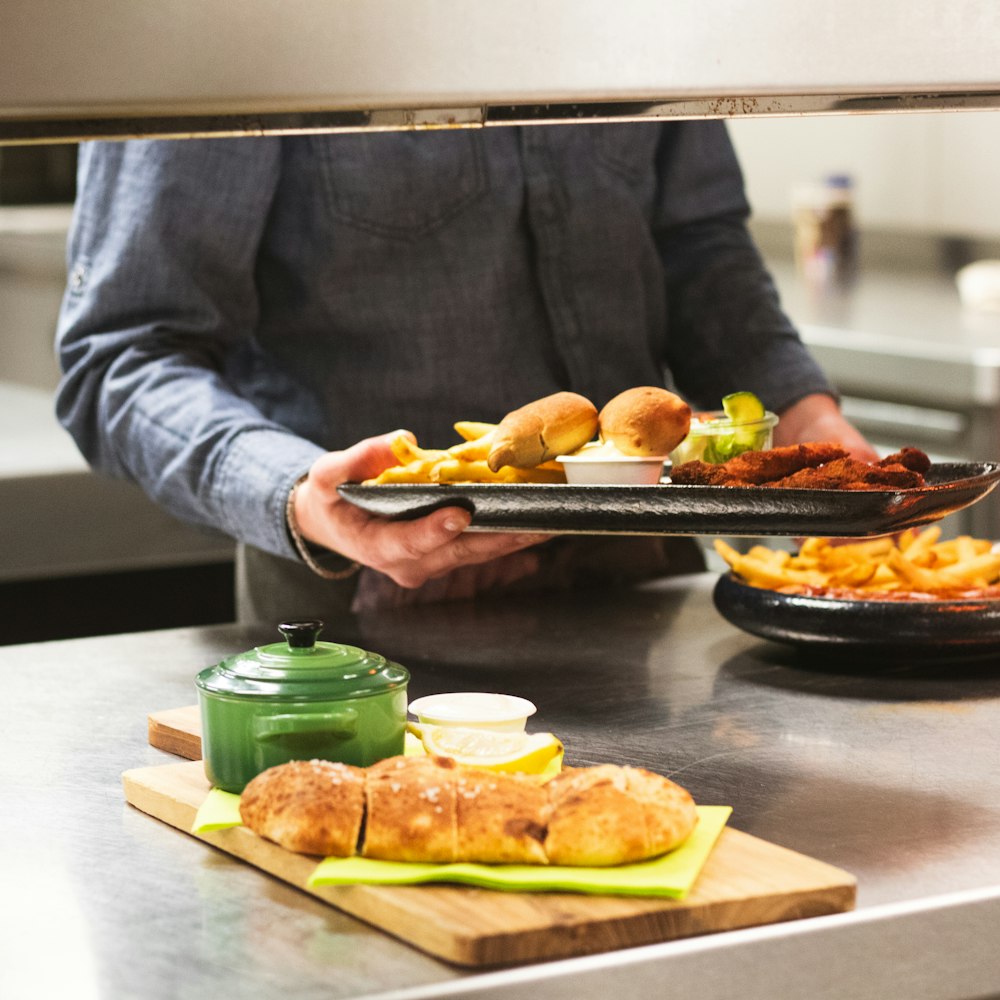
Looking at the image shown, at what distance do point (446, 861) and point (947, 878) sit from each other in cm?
29

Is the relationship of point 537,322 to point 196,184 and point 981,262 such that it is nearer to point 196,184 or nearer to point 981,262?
point 196,184

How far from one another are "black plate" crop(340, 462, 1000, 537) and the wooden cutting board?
0.30m

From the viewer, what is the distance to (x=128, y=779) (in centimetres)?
112

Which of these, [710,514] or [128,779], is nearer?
[128,779]

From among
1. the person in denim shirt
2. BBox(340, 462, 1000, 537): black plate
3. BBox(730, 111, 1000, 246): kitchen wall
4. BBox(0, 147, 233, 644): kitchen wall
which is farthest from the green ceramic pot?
BBox(730, 111, 1000, 246): kitchen wall

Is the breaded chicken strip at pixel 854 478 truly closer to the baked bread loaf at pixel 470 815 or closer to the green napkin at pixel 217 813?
the baked bread loaf at pixel 470 815

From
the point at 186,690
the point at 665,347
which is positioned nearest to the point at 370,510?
the point at 186,690

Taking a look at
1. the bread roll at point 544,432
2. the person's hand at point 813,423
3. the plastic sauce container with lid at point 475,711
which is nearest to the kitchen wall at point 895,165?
the person's hand at point 813,423

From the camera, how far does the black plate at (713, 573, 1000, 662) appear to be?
4.61 ft

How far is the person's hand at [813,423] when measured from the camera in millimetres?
1869

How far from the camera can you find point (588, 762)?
47.4 inches

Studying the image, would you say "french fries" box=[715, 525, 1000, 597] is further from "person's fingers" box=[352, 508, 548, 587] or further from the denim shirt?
the denim shirt

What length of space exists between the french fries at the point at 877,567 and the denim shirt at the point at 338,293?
384 mm

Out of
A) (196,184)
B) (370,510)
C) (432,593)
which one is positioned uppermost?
(196,184)
